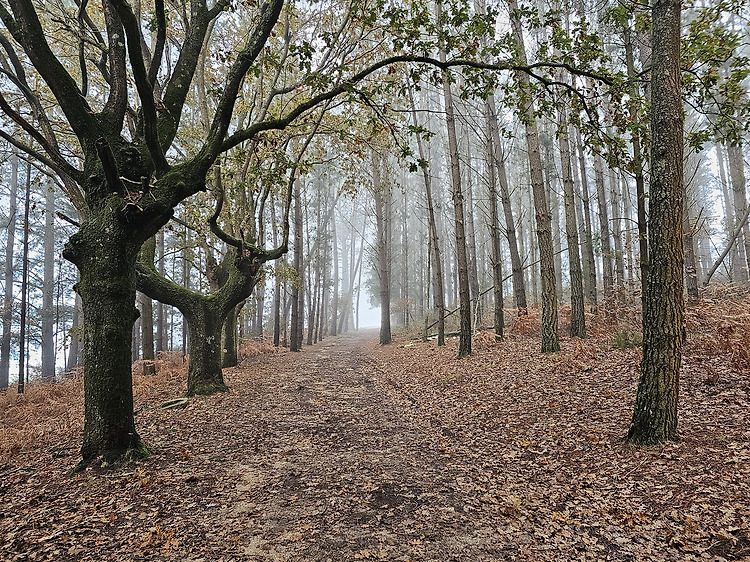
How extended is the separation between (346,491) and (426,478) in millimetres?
956

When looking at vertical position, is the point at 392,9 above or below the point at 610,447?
above

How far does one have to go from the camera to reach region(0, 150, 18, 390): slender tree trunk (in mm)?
18480

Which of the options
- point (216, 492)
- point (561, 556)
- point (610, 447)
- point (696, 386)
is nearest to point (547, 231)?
point (696, 386)

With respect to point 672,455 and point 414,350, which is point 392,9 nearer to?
point 672,455

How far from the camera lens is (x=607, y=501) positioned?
3773 millimetres

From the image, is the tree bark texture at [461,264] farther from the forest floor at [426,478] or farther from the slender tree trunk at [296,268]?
the slender tree trunk at [296,268]

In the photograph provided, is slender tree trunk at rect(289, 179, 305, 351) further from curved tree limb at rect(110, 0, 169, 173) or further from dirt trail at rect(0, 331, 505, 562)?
curved tree limb at rect(110, 0, 169, 173)

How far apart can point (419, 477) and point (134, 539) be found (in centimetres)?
290

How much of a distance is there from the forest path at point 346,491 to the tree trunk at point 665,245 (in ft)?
8.34

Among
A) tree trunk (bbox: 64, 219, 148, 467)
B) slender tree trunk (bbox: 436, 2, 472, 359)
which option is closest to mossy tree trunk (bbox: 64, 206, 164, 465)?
tree trunk (bbox: 64, 219, 148, 467)

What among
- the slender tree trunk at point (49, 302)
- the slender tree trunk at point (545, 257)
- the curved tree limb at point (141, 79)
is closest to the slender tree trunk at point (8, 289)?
the slender tree trunk at point (49, 302)

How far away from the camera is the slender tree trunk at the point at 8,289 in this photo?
18480mm

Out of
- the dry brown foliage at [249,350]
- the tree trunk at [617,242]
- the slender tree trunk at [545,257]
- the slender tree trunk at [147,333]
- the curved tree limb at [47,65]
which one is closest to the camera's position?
the curved tree limb at [47,65]

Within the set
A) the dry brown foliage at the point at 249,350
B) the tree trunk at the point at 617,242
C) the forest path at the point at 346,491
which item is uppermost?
the tree trunk at the point at 617,242
